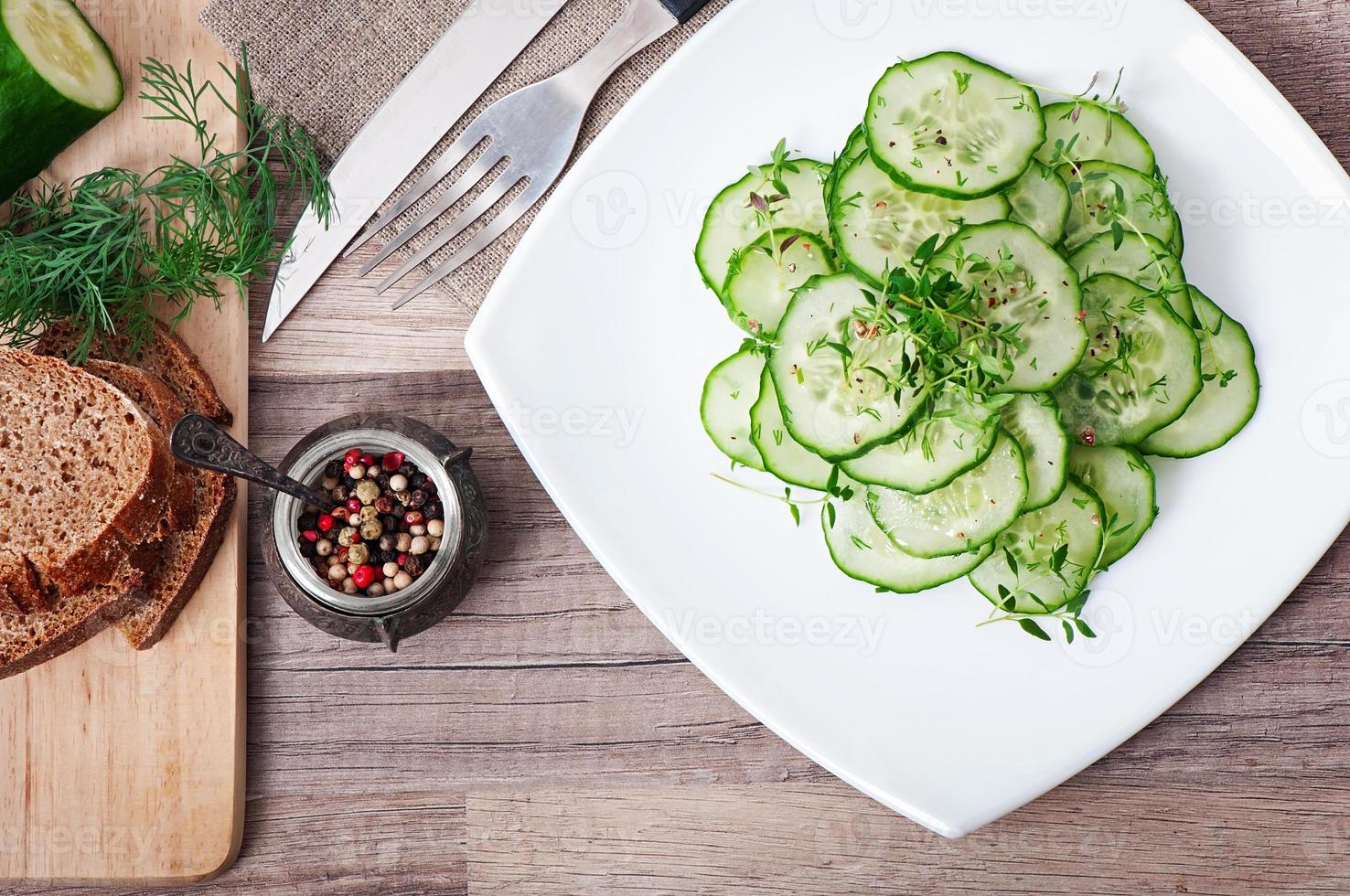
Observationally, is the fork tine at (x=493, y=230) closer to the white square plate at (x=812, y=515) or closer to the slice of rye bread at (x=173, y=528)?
the white square plate at (x=812, y=515)

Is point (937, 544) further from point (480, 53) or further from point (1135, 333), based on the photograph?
point (480, 53)

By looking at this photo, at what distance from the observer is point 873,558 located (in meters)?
1.30

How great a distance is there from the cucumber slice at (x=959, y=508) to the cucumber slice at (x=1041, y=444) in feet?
0.06

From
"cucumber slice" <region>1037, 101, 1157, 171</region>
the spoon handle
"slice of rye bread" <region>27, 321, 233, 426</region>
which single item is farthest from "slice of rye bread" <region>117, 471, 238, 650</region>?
"cucumber slice" <region>1037, 101, 1157, 171</region>

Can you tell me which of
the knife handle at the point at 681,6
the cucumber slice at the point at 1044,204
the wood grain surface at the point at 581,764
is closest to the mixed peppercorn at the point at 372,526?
the wood grain surface at the point at 581,764

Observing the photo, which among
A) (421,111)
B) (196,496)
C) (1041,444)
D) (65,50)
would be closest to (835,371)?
(1041,444)

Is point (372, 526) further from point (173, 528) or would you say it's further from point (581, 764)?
point (581, 764)

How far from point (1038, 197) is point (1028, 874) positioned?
3.59 feet

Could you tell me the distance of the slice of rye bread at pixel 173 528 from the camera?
4.69ft

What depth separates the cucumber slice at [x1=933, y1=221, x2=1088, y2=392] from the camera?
1.15m

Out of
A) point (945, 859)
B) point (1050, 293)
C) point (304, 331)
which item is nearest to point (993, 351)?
point (1050, 293)

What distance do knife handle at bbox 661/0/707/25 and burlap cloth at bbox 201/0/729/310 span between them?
0.11 feet

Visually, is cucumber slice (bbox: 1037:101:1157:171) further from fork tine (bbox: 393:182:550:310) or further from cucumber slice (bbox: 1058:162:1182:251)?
fork tine (bbox: 393:182:550:310)

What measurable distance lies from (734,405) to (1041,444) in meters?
0.42
